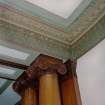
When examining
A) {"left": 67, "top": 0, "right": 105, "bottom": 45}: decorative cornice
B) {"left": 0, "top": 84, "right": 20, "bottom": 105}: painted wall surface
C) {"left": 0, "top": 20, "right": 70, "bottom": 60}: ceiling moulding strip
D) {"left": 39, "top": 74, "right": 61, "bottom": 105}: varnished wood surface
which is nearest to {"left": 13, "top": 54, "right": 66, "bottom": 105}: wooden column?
{"left": 39, "top": 74, "right": 61, "bottom": 105}: varnished wood surface

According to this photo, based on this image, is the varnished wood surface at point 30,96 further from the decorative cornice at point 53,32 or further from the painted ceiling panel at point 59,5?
the painted ceiling panel at point 59,5

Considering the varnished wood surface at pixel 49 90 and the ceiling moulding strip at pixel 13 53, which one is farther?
the ceiling moulding strip at pixel 13 53

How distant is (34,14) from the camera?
2.12 metres

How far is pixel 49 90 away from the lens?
1.94m

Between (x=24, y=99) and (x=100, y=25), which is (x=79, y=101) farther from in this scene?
(x=100, y=25)

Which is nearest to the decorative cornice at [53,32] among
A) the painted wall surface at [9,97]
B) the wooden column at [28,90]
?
the wooden column at [28,90]

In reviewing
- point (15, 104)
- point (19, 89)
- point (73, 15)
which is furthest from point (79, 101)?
point (15, 104)

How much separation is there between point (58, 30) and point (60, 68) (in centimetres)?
46

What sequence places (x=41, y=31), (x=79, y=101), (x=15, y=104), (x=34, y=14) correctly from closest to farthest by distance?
1. (x=79, y=101)
2. (x=34, y=14)
3. (x=41, y=31)
4. (x=15, y=104)

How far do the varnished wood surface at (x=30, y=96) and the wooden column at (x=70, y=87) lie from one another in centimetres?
30

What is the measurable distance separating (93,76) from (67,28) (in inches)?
24.0

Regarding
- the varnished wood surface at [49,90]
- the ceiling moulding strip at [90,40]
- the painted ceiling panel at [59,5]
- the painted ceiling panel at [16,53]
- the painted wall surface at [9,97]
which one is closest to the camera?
the varnished wood surface at [49,90]

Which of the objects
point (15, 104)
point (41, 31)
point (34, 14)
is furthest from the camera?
point (15, 104)

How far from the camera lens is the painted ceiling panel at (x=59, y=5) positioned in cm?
203
